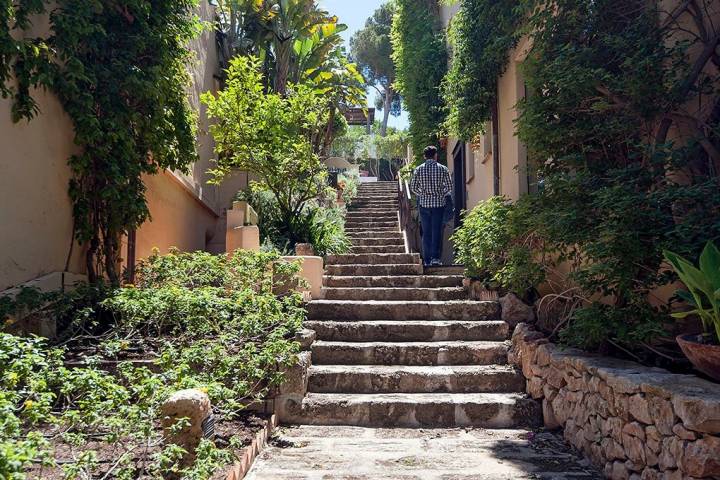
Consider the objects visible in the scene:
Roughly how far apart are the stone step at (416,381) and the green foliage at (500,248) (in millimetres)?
827

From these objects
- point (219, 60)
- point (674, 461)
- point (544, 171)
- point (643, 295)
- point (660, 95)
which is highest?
point (219, 60)

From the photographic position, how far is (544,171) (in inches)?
189

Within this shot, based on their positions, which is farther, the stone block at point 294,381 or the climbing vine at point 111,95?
the climbing vine at point 111,95

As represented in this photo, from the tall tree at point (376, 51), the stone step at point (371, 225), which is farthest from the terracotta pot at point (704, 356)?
the tall tree at point (376, 51)

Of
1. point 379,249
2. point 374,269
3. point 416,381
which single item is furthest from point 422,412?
point 379,249

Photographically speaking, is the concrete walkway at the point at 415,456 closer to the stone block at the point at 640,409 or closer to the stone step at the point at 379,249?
the stone block at the point at 640,409

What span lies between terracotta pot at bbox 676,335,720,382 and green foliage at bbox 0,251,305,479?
254cm

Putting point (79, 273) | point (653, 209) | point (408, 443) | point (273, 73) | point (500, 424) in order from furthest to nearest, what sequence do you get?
point (273, 73), point (79, 273), point (500, 424), point (408, 443), point (653, 209)

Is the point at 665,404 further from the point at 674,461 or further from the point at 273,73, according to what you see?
the point at 273,73

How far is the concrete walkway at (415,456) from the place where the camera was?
3453 mm

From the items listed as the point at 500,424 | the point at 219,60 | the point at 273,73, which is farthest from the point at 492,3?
the point at 273,73

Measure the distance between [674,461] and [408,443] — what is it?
1901mm

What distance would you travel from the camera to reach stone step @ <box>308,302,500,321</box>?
20.2 feet

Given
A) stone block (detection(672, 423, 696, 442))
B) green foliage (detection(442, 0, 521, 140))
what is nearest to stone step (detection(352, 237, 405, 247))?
green foliage (detection(442, 0, 521, 140))
